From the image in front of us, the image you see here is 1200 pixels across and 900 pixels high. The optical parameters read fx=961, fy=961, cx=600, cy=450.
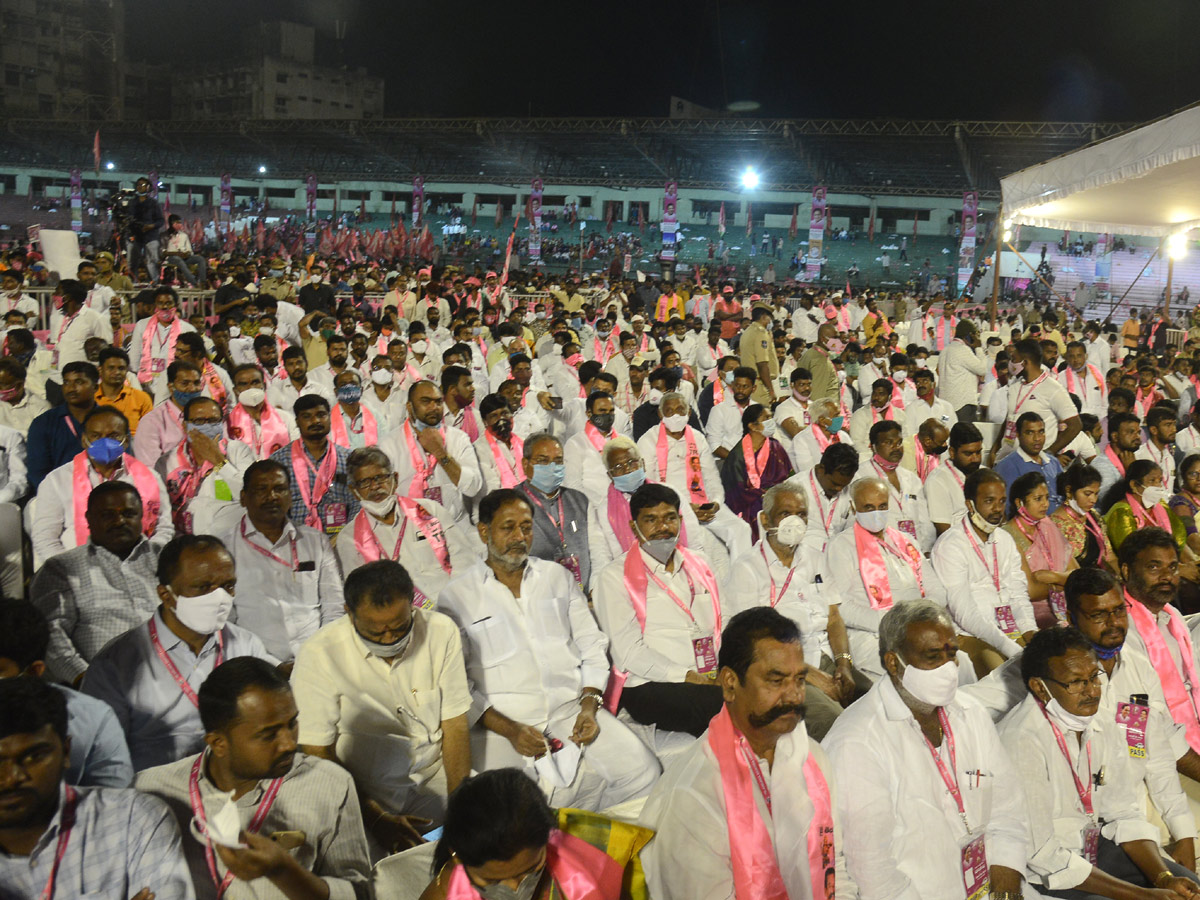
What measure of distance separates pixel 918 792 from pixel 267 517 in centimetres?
292

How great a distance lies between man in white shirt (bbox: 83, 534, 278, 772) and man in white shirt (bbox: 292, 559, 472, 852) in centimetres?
34

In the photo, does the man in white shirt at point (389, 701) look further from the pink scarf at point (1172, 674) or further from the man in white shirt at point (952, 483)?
the man in white shirt at point (952, 483)

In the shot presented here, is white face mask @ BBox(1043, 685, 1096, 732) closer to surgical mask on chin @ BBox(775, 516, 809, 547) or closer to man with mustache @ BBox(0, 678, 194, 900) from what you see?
surgical mask on chin @ BBox(775, 516, 809, 547)

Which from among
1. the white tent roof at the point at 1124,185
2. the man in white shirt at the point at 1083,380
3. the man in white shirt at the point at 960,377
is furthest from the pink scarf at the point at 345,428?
the man in white shirt at the point at 1083,380

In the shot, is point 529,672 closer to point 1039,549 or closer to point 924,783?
point 924,783

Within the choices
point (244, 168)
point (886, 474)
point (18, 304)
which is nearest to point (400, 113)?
point (244, 168)

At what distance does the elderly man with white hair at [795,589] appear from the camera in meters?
4.47

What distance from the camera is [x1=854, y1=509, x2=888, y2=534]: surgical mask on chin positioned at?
479 centimetres

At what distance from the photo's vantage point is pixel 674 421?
673 centimetres

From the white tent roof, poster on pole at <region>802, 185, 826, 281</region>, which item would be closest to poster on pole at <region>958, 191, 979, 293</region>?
poster on pole at <region>802, 185, 826, 281</region>

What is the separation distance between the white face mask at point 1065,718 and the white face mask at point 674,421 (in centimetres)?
370

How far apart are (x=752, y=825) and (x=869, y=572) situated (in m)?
2.25

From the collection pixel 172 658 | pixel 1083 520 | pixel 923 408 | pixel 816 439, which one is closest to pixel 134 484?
pixel 172 658

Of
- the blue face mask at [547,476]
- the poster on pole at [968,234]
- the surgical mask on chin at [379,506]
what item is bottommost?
the surgical mask on chin at [379,506]
